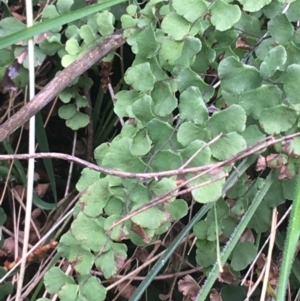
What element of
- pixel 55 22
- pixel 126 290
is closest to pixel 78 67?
pixel 55 22

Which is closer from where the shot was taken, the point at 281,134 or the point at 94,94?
the point at 281,134

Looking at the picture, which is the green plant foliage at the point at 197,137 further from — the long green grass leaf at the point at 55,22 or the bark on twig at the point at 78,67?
the bark on twig at the point at 78,67

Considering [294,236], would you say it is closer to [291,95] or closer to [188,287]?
[291,95]

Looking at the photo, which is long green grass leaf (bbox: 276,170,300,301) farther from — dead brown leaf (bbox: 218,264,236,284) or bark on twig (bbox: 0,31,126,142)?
bark on twig (bbox: 0,31,126,142)

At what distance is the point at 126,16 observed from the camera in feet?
2.37

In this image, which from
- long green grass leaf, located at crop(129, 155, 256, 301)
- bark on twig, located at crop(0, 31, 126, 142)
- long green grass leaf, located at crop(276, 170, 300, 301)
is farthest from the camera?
bark on twig, located at crop(0, 31, 126, 142)

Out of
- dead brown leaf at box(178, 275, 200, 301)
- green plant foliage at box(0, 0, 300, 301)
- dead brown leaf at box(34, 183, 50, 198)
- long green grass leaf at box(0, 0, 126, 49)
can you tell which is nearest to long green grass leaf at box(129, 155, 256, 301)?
green plant foliage at box(0, 0, 300, 301)

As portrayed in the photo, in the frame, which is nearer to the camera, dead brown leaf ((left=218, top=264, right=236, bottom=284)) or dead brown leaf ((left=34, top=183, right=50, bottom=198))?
dead brown leaf ((left=218, top=264, right=236, bottom=284))

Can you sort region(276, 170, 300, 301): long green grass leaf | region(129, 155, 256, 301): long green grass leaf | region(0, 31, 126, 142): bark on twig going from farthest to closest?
region(0, 31, 126, 142): bark on twig, region(129, 155, 256, 301): long green grass leaf, region(276, 170, 300, 301): long green grass leaf

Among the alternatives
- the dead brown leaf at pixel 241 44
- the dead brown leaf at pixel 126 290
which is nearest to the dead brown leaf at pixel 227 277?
the dead brown leaf at pixel 126 290

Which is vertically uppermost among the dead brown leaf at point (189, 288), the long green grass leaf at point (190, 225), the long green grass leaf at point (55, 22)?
the long green grass leaf at point (55, 22)

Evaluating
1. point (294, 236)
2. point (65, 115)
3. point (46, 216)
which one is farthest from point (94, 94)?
point (294, 236)

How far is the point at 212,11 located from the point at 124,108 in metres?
0.17

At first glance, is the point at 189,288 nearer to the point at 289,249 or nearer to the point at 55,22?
the point at 289,249
